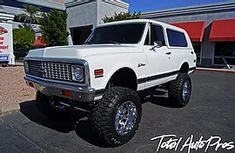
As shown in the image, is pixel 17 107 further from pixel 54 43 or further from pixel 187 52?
pixel 54 43

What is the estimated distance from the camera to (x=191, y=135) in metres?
4.43

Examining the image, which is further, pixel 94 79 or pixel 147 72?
pixel 147 72

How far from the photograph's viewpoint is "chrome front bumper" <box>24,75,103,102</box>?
11.6 ft

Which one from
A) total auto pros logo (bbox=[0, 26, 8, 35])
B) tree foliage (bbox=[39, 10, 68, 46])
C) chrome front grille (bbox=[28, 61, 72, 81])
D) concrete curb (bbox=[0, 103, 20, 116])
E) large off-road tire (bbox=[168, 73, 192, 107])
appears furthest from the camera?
tree foliage (bbox=[39, 10, 68, 46])

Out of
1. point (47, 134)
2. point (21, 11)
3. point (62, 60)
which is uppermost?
point (21, 11)

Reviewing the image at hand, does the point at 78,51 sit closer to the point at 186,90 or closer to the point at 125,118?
the point at 125,118

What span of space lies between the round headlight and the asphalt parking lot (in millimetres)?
1195

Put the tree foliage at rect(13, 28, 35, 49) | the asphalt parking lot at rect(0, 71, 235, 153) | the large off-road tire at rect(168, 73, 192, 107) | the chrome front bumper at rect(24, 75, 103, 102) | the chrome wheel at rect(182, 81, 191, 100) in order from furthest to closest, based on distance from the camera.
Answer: the tree foliage at rect(13, 28, 35, 49)
the chrome wheel at rect(182, 81, 191, 100)
the large off-road tire at rect(168, 73, 192, 107)
the asphalt parking lot at rect(0, 71, 235, 153)
the chrome front bumper at rect(24, 75, 103, 102)

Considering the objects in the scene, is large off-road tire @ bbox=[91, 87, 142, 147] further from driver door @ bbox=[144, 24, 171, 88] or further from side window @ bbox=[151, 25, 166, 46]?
side window @ bbox=[151, 25, 166, 46]

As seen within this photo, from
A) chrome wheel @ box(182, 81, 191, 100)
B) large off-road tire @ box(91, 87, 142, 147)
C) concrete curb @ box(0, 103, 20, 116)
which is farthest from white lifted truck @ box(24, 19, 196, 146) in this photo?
concrete curb @ box(0, 103, 20, 116)

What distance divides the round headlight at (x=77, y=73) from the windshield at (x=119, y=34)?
1.65 m

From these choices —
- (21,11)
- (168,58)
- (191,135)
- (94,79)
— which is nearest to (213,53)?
(168,58)

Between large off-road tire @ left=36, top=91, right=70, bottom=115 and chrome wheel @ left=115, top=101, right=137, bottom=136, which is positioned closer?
chrome wheel @ left=115, top=101, right=137, bottom=136

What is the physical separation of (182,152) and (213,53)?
19130mm
